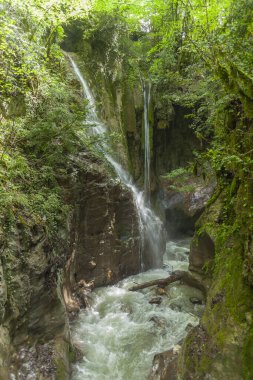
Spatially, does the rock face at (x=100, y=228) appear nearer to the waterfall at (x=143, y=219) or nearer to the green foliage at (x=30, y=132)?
the waterfall at (x=143, y=219)

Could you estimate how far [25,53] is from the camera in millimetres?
7121

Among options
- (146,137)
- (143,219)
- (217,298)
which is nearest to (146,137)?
(146,137)

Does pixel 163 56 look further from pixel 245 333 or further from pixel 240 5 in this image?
pixel 245 333

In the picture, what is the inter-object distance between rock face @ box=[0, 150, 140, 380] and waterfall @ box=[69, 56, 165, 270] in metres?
2.09

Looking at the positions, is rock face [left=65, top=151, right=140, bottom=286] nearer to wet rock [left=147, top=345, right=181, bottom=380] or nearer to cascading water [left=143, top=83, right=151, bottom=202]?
wet rock [left=147, top=345, right=181, bottom=380]

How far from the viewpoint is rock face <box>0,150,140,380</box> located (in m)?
4.55

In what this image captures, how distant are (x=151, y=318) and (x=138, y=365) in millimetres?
1507

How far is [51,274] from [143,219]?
6107 millimetres

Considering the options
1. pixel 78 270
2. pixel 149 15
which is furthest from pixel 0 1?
pixel 149 15

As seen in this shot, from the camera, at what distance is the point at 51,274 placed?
569 centimetres

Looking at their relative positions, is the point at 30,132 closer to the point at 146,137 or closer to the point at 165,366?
the point at 165,366

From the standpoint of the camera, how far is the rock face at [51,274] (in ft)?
14.9

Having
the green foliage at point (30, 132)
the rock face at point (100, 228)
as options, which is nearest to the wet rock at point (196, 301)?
the rock face at point (100, 228)

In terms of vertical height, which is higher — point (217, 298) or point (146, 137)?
point (146, 137)
